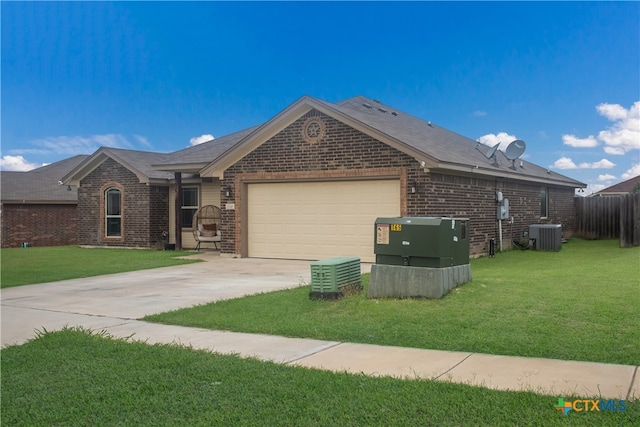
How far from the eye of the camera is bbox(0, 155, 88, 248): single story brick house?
28.1 m

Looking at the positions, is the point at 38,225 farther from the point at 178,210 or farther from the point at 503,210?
the point at 503,210

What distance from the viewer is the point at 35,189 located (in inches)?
1169

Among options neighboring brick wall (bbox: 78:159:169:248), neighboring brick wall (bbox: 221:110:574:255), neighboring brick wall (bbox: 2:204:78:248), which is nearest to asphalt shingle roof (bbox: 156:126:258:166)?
neighboring brick wall (bbox: 78:159:169:248)

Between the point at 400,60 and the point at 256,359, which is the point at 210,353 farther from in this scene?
the point at 400,60

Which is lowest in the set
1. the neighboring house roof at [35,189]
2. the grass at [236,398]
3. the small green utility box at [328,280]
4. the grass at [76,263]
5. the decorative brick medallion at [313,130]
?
the grass at [236,398]

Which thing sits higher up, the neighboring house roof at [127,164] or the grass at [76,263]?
the neighboring house roof at [127,164]

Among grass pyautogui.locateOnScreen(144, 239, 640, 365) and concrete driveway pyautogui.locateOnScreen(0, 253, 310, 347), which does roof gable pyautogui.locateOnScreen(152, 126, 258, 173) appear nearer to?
concrete driveway pyautogui.locateOnScreen(0, 253, 310, 347)

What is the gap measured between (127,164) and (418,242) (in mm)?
16480

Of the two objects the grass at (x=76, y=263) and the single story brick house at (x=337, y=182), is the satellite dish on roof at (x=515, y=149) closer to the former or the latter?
the single story brick house at (x=337, y=182)

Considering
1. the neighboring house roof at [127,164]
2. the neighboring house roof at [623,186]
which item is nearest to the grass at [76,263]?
the neighboring house roof at [127,164]

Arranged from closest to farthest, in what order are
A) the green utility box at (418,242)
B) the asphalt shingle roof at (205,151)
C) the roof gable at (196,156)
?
the green utility box at (418,242)
the roof gable at (196,156)
the asphalt shingle roof at (205,151)

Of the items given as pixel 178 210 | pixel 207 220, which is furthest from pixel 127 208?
pixel 207 220

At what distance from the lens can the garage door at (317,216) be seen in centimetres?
1617

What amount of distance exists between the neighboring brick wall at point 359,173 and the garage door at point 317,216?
393mm
